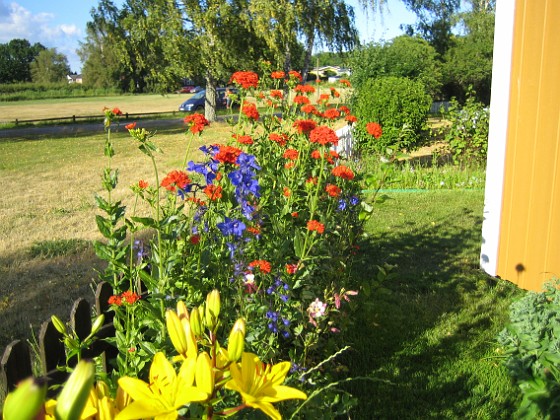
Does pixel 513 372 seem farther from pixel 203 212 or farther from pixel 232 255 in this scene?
pixel 203 212

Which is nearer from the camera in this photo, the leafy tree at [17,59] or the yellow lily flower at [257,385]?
the yellow lily flower at [257,385]

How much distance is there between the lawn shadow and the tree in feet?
200

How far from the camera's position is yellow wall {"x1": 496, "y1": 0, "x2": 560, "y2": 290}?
3.47 m

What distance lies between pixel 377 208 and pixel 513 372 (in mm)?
3867

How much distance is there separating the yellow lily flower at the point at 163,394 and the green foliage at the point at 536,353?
1.88 meters

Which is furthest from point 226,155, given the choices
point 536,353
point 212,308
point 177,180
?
point 536,353

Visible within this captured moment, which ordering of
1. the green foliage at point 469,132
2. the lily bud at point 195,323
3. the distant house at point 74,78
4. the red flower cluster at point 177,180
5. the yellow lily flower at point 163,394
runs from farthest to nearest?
the distant house at point 74,78 < the green foliage at point 469,132 < the red flower cluster at point 177,180 < the lily bud at point 195,323 < the yellow lily flower at point 163,394

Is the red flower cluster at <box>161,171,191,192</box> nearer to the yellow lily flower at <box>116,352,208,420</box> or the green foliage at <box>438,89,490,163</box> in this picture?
the yellow lily flower at <box>116,352,208,420</box>

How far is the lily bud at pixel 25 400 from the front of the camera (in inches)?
17.0

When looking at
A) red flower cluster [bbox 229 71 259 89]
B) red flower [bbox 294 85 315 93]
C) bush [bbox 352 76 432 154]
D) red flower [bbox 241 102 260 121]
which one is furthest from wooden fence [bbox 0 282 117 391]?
bush [bbox 352 76 432 154]

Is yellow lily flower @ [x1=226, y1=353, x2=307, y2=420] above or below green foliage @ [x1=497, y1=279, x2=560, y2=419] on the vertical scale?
above

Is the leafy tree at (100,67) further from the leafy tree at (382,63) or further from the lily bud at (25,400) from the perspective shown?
the lily bud at (25,400)

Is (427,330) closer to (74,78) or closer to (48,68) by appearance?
(48,68)

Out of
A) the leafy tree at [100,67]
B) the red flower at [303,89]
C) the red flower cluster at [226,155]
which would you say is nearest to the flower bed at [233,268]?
the red flower cluster at [226,155]
